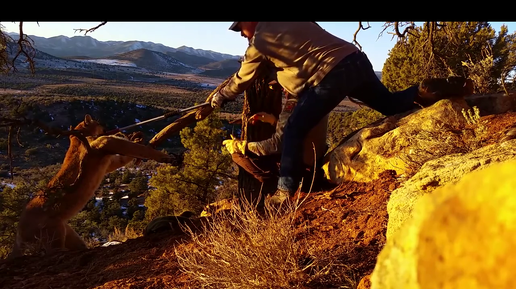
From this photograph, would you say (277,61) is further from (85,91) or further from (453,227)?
(85,91)

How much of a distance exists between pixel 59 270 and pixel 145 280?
51.3 inches

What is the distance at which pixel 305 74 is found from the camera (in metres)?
3.79

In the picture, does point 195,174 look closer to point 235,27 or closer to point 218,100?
point 218,100

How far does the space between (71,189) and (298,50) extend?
10.8ft

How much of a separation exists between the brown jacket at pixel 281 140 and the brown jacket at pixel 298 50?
482 millimetres

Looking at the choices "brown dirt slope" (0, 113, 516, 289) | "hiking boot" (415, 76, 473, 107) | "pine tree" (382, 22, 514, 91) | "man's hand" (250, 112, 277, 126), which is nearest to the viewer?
"brown dirt slope" (0, 113, 516, 289)

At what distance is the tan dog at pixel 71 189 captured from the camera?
16.0 ft

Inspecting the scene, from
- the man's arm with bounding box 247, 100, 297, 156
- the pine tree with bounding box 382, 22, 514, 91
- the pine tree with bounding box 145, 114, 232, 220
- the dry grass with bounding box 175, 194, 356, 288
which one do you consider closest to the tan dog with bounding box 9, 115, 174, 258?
the man's arm with bounding box 247, 100, 297, 156

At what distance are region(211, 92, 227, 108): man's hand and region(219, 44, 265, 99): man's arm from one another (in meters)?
0.11

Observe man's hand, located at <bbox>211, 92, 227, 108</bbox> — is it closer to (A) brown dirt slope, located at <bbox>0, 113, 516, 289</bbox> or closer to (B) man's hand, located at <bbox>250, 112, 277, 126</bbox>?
(B) man's hand, located at <bbox>250, 112, 277, 126</bbox>

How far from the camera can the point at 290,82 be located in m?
3.90

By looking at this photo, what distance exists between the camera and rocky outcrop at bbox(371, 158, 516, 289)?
77 centimetres

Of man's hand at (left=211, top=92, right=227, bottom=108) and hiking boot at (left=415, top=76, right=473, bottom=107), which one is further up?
hiking boot at (left=415, top=76, right=473, bottom=107)

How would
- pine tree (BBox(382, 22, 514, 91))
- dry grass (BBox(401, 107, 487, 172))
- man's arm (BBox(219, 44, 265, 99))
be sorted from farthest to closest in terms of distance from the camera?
pine tree (BBox(382, 22, 514, 91)), man's arm (BBox(219, 44, 265, 99)), dry grass (BBox(401, 107, 487, 172))
